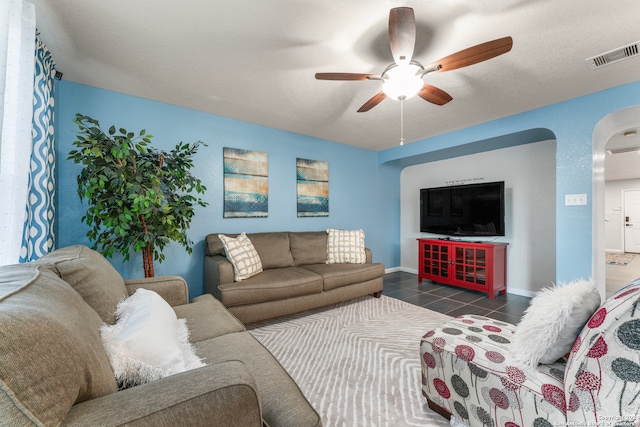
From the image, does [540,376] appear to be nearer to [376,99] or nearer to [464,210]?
[376,99]

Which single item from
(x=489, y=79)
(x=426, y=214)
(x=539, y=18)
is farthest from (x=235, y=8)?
(x=426, y=214)

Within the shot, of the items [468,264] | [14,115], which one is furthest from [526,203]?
[14,115]

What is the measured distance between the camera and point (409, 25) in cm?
143

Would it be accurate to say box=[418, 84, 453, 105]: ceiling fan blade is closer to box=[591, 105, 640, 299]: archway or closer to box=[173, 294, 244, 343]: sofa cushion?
box=[591, 105, 640, 299]: archway

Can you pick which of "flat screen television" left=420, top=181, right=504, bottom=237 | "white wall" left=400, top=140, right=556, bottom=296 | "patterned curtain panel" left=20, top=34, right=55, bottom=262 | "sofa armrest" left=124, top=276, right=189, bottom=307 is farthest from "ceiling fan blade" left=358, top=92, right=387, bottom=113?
"white wall" left=400, top=140, right=556, bottom=296

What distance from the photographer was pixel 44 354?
0.55 metres

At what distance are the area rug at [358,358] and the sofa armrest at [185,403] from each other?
943 millimetres

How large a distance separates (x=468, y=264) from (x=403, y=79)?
298cm

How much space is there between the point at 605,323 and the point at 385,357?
146 centimetres

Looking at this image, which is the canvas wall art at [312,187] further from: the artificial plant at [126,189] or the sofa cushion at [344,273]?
the artificial plant at [126,189]

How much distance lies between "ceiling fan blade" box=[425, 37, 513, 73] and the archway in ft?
6.45

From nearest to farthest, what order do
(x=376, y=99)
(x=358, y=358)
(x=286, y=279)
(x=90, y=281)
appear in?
1. (x=90, y=281)
2. (x=358, y=358)
3. (x=376, y=99)
4. (x=286, y=279)

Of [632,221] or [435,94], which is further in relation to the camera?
[632,221]

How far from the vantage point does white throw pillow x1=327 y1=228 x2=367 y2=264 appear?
→ 354cm
